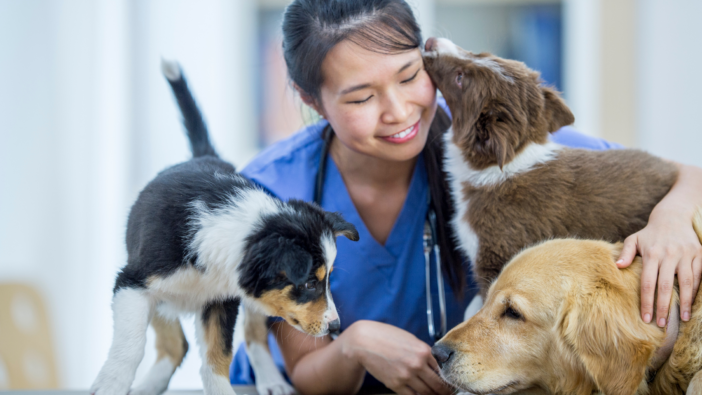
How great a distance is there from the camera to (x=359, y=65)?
4.87ft

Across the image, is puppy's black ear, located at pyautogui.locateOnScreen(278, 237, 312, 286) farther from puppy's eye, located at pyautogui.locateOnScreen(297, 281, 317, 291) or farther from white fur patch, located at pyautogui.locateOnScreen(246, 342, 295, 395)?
white fur patch, located at pyautogui.locateOnScreen(246, 342, 295, 395)

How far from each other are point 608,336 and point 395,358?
0.56 metres

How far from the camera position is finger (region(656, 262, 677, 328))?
1.12 metres

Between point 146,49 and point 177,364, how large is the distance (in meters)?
2.84

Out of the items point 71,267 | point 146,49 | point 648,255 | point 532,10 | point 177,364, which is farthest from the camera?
point 532,10

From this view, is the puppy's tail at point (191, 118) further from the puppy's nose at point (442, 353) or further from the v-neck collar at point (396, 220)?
the puppy's nose at point (442, 353)

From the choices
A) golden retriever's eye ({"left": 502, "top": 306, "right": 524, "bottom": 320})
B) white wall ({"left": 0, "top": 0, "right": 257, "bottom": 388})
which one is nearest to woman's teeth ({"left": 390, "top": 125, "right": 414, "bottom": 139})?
golden retriever's eye ({"left": 502, "top": 306, "right": 524, "bottom": 320})

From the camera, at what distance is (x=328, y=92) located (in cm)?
159

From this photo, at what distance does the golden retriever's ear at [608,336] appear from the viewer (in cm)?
107

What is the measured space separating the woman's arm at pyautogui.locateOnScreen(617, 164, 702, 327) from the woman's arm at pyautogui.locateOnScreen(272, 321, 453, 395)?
55 centimetres

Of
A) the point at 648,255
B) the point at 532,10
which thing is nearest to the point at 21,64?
the point at 648,255

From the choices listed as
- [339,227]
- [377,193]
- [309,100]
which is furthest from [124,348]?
[377,193]

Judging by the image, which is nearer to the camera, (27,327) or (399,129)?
(399,129)

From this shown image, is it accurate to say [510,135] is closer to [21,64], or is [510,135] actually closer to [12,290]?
[12,290]
